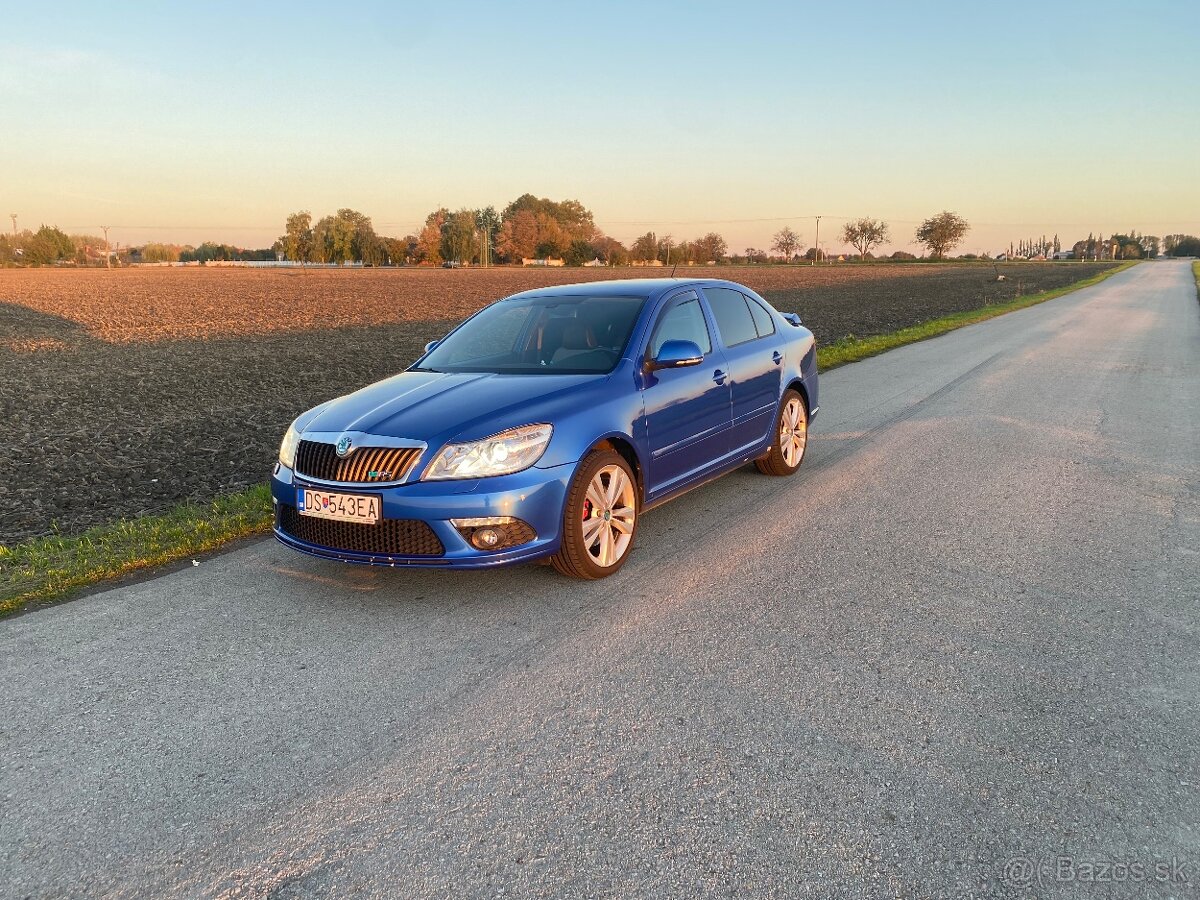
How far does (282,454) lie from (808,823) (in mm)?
3554

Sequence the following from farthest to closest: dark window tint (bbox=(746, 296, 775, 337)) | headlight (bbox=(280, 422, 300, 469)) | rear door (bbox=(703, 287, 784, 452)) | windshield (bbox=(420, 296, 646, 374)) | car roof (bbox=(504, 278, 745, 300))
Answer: dark window tint (bbox=(746, 296, 775, 337))
rear door (bbox=(703, 287, 784, 452))
car roof (bbox=(504, 278, 745, 300))
windshield (bbox=(420, 296, 646, 374))
headlight (bbox=(280, 422, 300, 469))

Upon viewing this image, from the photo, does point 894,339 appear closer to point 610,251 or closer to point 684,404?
point 684,404

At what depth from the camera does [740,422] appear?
6.32 m

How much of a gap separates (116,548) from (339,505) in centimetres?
194

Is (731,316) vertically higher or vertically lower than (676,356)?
higher

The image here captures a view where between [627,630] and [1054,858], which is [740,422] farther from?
[1054,858]

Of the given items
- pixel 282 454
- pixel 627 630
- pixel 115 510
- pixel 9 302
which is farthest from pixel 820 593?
pixel 9 302

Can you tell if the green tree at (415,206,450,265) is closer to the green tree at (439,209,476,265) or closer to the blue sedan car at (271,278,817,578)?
the green tree at (439,209,476,265)

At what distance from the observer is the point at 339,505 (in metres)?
4.51

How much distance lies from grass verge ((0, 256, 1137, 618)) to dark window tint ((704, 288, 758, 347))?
134 inches

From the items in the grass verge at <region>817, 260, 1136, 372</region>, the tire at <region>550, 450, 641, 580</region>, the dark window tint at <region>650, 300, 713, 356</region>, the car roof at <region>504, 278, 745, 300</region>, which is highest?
the car roof at <region>504, 278, 745, 300</region>

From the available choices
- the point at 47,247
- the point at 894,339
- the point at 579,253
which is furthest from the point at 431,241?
the point at 894,339

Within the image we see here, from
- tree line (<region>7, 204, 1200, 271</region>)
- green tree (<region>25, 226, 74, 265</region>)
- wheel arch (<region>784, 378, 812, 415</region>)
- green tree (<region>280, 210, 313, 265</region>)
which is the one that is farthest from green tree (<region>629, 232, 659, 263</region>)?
wheel arch (<region>784, 378, 812, 415</region>)

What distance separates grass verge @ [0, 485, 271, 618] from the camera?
489 centimetres
